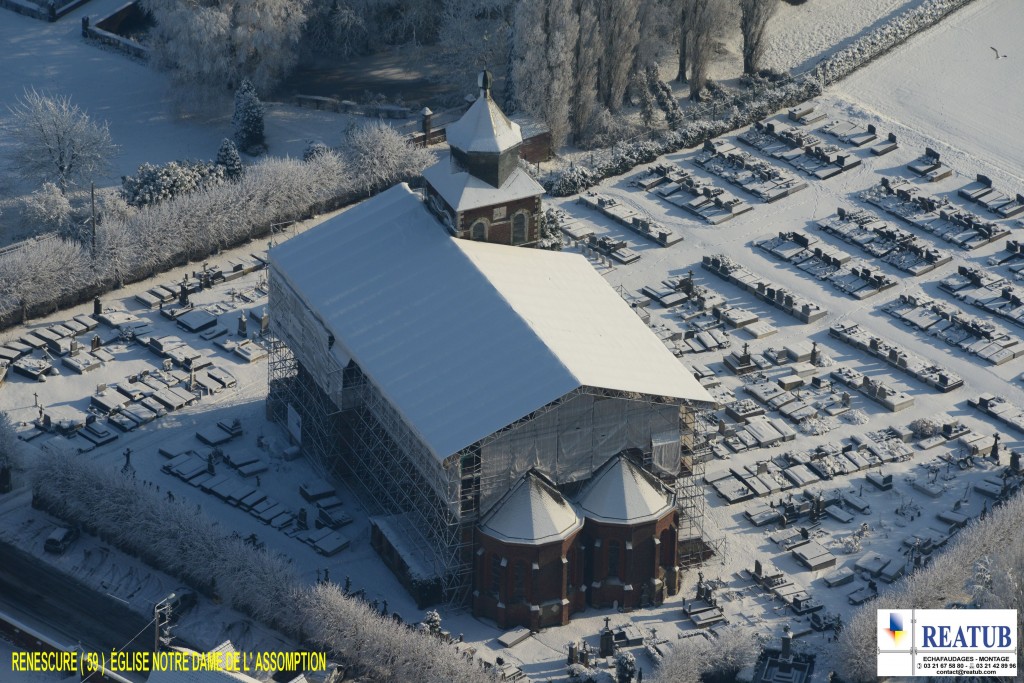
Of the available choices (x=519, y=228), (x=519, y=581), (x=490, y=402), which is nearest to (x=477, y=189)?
(x=519, y=228)

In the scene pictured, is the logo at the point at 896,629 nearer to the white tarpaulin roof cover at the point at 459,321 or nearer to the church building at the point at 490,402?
the church building at the point at 490,402

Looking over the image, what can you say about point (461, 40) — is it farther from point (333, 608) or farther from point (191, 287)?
point (333, 608)

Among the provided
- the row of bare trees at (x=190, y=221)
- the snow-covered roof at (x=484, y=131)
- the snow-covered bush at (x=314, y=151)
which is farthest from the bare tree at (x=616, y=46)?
the snow-covered roof at (x=484, y=131)

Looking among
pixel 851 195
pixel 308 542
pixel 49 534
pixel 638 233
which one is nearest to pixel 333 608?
pixel 308 542

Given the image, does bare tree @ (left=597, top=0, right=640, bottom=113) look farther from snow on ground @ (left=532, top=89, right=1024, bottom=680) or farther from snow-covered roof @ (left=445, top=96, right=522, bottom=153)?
snow-covered roof @ (left=445, top=96, right=522, bottom=153)

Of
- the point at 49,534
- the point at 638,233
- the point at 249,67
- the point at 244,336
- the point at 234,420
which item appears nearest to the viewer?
the point at 49,534

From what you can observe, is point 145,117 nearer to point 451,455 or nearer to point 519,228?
point 519,228

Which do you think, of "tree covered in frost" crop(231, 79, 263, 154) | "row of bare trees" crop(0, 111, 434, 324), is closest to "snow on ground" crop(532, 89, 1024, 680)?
"row of bare trees" crop(0, 111, 434, 324)
